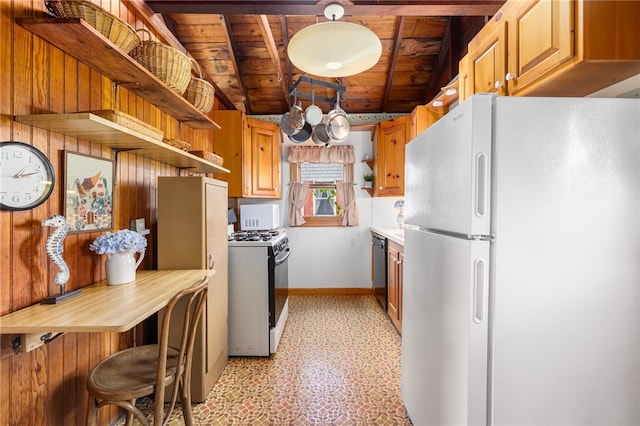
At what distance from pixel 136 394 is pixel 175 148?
4.46ft

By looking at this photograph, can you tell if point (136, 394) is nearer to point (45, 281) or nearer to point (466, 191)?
point (45, 281)

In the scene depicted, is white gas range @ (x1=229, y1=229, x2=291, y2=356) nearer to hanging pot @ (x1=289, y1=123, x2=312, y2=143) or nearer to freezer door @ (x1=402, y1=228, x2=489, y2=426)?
freezer door @ (x1=402, y1=228, x2=489, y2=426)

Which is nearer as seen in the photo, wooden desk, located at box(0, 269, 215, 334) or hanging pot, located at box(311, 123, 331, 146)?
wooden desk, located at box(0, 269, 215, 334)

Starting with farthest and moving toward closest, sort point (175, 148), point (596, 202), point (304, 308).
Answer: point (304, 308) < point (175, 148) < point (596, 202)

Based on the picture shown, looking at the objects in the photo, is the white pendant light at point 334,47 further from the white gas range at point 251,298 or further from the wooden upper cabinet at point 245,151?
the wooden upper cabinet at point 245,151

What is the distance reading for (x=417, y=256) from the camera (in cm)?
171

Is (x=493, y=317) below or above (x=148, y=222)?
below

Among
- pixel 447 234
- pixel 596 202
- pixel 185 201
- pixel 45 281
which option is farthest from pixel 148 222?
pixel 596 202

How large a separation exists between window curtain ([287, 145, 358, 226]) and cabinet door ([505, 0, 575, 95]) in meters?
2.98

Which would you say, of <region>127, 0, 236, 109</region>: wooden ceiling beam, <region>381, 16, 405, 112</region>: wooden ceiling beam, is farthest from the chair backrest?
<region>381, 16, 405, 112</region>: wooden ceiling beam

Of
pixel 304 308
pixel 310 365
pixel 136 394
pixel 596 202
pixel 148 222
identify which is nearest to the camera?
pixel 596 202

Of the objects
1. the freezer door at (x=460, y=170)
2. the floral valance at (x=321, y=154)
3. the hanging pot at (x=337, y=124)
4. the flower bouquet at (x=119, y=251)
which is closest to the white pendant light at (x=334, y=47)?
the freezer door at (x=460, y=170)

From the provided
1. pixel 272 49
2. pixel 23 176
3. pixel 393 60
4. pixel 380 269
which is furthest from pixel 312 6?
pixel 380 269

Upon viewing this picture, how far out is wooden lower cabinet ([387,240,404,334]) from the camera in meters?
3.05
